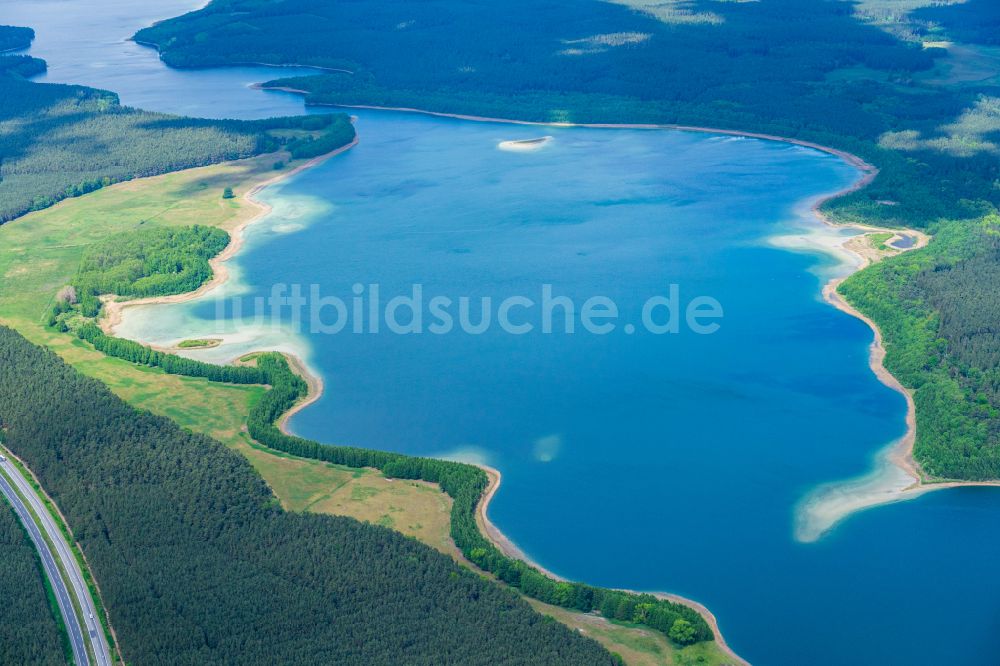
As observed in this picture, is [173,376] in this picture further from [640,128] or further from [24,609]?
[640,128]

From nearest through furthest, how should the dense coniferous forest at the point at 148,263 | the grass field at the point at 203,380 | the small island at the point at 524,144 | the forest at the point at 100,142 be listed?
1. the grass field at the point at 203,380
2. the dense coniferous forest at the point at 148,263
3. the forest at the point at 100,142
4. the small island at the point at 524,144

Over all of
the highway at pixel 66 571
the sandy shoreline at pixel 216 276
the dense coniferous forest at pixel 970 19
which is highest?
the dense coniferous forest at pixel 970 19

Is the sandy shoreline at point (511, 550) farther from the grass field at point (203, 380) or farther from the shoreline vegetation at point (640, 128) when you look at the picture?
the grass field at point (203, 380)

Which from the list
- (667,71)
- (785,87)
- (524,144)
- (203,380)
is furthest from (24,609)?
(667,71)

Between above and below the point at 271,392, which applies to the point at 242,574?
below

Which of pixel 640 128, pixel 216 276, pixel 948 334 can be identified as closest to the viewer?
pixel 948 334

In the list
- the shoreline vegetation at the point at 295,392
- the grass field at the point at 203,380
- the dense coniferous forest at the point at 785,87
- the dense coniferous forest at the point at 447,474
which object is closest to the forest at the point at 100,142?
the grass field at the point at 203,380
